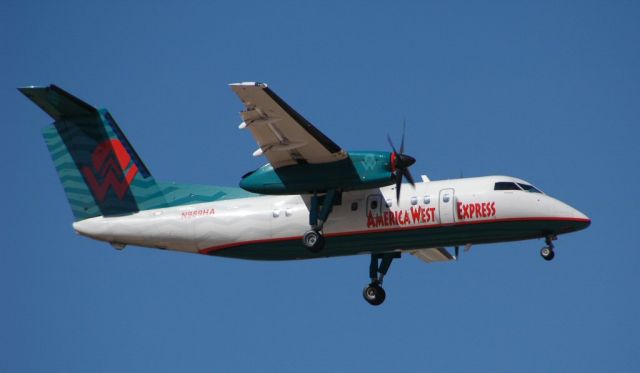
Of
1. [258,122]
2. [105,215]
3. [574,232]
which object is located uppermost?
[258,122]

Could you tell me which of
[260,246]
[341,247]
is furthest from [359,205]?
[260,246]

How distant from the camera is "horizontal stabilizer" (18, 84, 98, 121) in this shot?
2620 centimetres

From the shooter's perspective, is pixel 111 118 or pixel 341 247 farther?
pixel 111 118

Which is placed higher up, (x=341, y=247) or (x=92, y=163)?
(x=92, y=163)

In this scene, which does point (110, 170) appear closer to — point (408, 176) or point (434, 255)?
point (408, 176)

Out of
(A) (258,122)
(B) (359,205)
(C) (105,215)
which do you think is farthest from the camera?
(C) (105,215)

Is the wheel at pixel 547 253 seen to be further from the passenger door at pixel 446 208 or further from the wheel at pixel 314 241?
the wheel at pixel 314 241

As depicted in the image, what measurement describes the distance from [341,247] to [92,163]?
7.63 m

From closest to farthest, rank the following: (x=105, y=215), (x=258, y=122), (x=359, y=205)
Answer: (x=258, y=122)
(x=359, y=205)
(x=105, y=215)

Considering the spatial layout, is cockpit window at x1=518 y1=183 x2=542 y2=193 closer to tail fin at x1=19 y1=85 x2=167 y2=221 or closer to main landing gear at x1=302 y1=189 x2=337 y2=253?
main landing gear at x1=302 y1=189 x2=337 y2=253

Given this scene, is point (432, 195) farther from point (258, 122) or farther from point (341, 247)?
point (258, 122)

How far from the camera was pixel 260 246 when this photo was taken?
26.5 meters

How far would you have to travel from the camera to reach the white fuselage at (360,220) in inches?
968

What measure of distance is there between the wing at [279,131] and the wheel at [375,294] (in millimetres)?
4408
